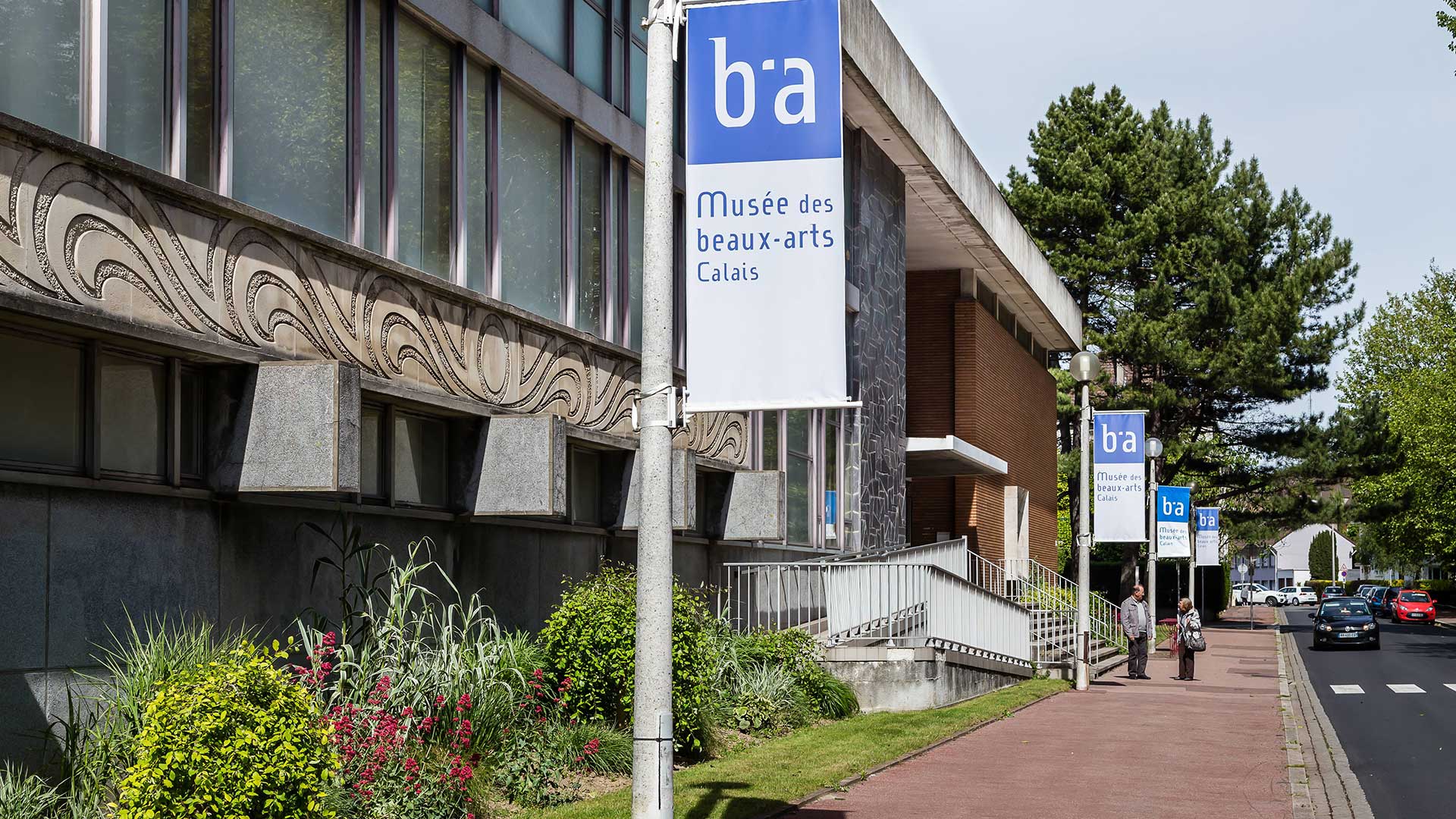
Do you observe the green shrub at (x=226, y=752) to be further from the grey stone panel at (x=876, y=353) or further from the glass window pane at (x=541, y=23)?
the grey stone panel at (x=876, y=353)

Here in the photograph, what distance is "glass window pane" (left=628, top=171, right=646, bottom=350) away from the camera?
18.0 m

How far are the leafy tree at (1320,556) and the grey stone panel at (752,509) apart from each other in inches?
5721

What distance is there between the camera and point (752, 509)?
66.2 ft

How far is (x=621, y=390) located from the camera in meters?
17.3

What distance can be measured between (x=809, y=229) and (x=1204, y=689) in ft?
67.1

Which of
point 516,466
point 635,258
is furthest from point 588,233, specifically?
point 516,466

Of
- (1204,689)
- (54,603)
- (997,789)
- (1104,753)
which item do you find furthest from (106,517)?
(1204,689)

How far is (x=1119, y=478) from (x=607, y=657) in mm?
18393

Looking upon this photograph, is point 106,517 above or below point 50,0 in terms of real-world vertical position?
below

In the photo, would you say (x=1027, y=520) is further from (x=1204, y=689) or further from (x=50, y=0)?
(x=50, y=0)

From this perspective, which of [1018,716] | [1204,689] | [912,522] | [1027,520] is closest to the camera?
[1018,716]

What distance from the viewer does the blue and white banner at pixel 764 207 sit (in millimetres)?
8055

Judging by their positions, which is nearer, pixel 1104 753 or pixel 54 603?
pixel 54 603

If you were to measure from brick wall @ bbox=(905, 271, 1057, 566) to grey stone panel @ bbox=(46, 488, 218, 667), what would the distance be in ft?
83.8
